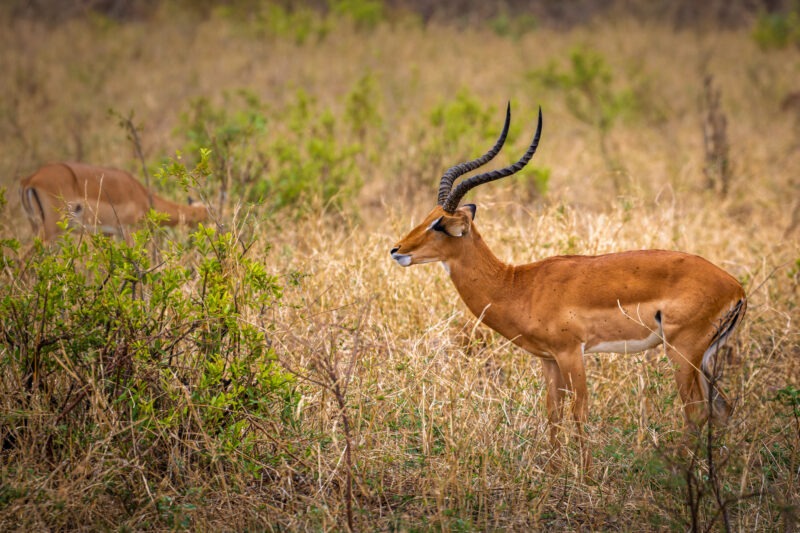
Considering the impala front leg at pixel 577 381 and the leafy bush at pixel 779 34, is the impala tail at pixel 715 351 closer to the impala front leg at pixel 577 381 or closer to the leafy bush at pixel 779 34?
the impala front leg at pixel 577 381

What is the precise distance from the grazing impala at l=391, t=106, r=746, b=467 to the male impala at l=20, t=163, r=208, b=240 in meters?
3.10

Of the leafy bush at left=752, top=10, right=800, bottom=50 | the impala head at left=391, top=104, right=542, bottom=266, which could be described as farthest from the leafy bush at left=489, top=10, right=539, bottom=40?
the impala head at left=391, top=104, right=542, bottom=266

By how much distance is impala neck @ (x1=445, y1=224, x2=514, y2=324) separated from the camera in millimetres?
4316

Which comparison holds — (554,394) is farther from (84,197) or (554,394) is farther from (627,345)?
(84,197)

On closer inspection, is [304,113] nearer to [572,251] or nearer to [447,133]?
[447,133]

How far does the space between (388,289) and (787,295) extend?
2764 millimetres

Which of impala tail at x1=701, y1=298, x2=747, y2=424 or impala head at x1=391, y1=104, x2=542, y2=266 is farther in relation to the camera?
impala head at x1=391, y1=104, x2=542, y2=266

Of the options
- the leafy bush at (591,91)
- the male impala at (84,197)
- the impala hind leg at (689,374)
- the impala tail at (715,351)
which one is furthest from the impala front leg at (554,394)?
the leafy bush at (591,91)

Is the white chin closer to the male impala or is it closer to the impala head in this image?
the impala head

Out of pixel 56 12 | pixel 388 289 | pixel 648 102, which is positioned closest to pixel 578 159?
pixel 648 102

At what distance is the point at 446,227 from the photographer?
4203mm

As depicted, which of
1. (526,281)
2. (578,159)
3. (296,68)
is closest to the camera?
(526,281)

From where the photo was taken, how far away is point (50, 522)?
3.36m

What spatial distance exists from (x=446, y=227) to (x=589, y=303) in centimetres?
78
